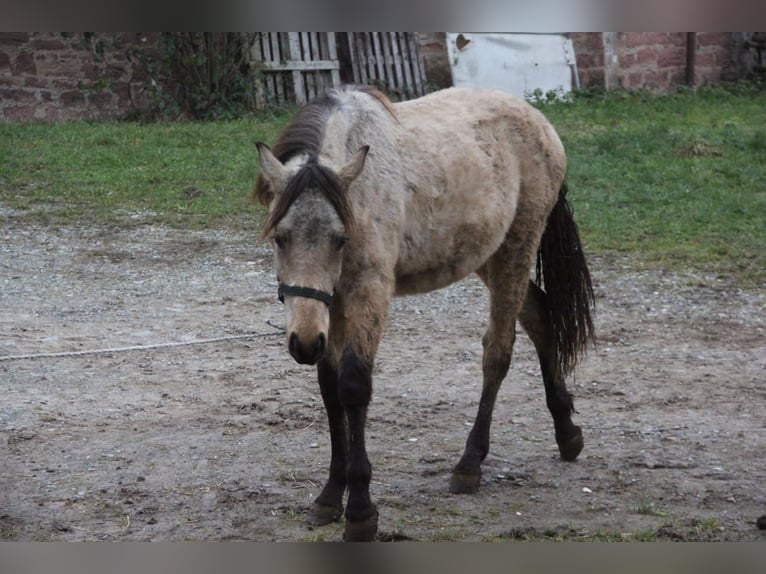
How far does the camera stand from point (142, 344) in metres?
6.34

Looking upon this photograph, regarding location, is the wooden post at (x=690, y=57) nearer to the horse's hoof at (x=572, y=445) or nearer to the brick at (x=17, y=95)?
the brick at (x=17, y=95)

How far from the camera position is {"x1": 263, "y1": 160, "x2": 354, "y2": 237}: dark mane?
315 cm

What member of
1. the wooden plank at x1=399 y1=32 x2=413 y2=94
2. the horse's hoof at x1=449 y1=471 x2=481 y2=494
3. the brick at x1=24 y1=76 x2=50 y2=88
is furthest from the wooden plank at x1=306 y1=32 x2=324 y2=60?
the horse's hoof at x1=449 y1=471 x2=481 y2=494

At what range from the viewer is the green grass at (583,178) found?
876 cm

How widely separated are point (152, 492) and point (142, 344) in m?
2.28

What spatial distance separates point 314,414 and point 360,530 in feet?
6.03

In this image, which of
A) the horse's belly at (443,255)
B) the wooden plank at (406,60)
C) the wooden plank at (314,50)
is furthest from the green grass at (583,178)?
the horse's belly at (443,255)

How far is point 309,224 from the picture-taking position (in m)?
3.16

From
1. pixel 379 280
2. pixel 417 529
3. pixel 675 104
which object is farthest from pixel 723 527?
pixel 675 104

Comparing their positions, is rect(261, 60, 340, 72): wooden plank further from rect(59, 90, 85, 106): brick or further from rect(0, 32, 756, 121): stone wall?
rect(59, 90, 85, 106): brick

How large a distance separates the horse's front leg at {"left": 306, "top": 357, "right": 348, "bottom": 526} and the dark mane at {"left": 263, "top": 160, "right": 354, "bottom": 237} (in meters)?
0.75

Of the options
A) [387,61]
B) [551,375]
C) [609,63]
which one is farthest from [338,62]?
[551,375]
